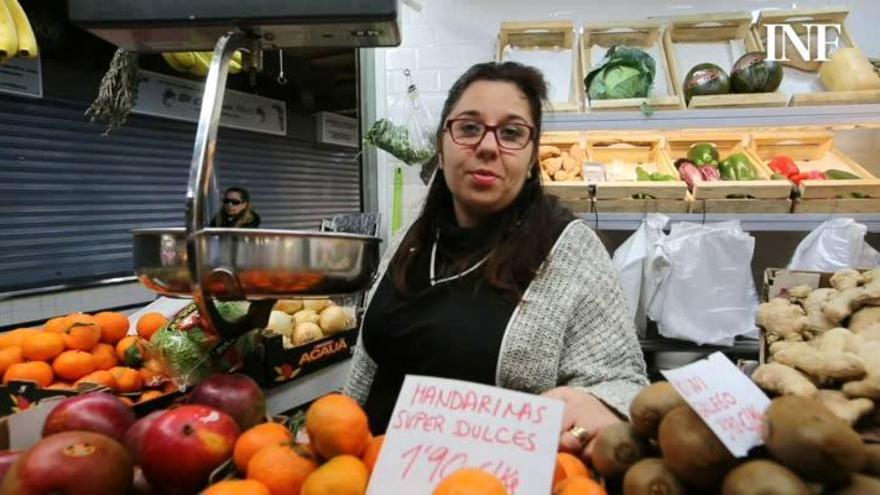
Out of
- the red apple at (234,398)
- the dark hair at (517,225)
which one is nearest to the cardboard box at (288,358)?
the dark hair at (517,225)

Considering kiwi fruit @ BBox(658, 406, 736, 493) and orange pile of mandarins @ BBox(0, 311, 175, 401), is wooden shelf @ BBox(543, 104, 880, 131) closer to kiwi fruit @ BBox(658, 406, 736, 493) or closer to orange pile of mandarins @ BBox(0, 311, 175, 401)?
orange pile of mandarins @ BBox(0, 311, 175, 401)

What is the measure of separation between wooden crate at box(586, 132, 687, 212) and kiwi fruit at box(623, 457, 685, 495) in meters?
1.99

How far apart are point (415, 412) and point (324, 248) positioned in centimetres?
25

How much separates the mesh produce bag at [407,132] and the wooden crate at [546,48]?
0.50 meters

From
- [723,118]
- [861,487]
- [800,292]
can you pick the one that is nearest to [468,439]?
[861,487]

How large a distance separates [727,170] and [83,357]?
106 inches

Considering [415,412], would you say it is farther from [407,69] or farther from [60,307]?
[60,307]

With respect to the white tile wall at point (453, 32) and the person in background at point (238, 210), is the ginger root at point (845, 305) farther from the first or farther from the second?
the person in background at point (238, 210)

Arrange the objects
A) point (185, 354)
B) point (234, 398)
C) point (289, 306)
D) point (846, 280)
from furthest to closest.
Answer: point (289, 306), point (185, 354), point (846, 280), point (234, 398)

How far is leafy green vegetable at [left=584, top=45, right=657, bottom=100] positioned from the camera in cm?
255

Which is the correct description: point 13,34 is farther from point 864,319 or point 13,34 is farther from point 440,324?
point 864,319

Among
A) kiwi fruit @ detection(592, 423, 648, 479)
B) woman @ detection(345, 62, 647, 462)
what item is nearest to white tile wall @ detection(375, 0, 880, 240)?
woman @ detection(345, 62, 647, 462)

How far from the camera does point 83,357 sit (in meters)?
1.77

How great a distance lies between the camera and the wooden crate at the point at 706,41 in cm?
273
